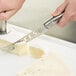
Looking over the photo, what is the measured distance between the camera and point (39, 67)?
25.2 inches

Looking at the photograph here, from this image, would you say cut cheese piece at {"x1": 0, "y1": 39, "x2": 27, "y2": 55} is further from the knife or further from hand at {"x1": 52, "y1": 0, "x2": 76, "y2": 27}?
hand at {"x1": 52, "y1": 0, "x2": 76, "y2": 27}

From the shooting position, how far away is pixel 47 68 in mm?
638

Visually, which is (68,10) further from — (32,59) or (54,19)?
(32,59)

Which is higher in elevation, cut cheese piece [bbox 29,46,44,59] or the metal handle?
the metal handle

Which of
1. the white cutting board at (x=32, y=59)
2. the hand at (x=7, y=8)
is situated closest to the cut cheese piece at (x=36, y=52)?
A: the white cutting board at (x=32, y=59)

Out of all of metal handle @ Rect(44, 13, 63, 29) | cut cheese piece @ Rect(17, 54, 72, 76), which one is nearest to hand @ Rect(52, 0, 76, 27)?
metal handle @ Rect(44, 13, 63, 29)

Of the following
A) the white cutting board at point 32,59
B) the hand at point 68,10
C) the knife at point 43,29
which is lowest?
the white cutting board at point 32,59

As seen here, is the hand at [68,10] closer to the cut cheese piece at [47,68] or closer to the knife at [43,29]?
the knife at [43,29]

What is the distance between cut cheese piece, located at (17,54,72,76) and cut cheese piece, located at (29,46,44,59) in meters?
0.02

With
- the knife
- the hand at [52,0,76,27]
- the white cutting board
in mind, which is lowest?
the white cutting board

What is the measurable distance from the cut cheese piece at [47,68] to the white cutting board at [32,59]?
0.02 meters

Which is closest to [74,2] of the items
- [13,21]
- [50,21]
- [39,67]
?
[50,21]

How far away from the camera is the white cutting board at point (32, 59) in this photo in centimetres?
64

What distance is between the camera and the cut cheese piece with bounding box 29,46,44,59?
2.27ft
